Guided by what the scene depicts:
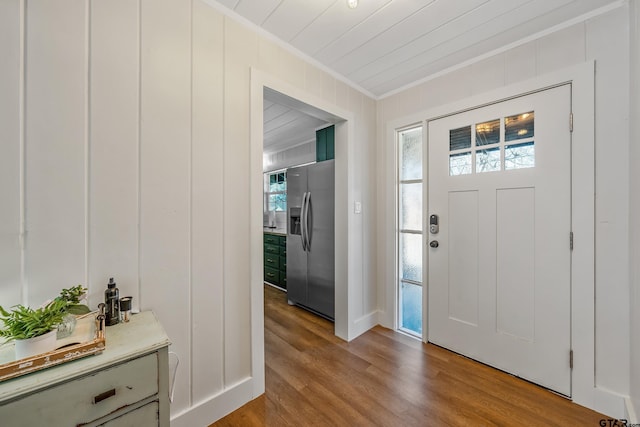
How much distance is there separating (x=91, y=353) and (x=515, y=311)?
2.43 metres

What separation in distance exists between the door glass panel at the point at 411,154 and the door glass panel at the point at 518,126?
705 mm

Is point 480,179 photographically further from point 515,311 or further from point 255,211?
point 255,211

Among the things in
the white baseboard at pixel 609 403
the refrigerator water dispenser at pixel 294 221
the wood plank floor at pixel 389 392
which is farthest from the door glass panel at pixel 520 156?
the refrigerator water dispenser at pixel 294 221

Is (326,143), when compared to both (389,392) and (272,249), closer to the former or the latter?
(272,249)

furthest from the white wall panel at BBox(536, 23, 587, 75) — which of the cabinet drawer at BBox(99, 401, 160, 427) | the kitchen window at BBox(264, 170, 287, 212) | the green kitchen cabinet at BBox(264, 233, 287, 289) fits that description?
the kitchen window at BBox(264, 170, 287, 212)

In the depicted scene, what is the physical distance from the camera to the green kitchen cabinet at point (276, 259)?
→ 3.98 meters

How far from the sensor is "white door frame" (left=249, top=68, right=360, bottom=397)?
1.70 meters

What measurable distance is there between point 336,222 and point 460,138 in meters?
1.30

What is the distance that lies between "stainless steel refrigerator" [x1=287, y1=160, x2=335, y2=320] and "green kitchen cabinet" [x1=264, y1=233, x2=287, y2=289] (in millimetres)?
518

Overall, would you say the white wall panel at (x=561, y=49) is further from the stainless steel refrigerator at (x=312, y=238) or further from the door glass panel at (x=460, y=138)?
the stainless steel refrigerator at (x=312, y=238)

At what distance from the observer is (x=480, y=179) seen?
205 cm

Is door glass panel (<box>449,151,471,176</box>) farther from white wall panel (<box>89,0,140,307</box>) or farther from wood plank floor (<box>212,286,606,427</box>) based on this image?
white wall panel (<box>89,0,140,307</box>)

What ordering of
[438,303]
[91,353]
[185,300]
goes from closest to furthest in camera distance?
[91,353] < [185,300] < [438,303]

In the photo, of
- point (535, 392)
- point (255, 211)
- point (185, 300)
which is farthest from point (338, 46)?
point (535, 392)
